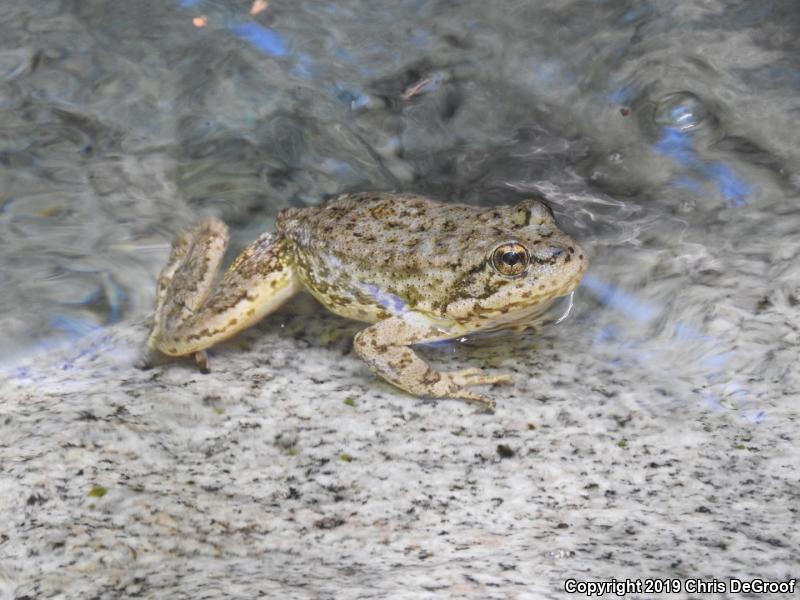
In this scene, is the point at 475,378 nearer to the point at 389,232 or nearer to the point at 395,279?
the point at 395,279

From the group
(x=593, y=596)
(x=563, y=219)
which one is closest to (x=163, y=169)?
(x=563, y=219)

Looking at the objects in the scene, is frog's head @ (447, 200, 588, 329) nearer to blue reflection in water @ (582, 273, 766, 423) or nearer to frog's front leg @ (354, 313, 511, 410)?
frog's front leg @ (354, 313, 511, 410)

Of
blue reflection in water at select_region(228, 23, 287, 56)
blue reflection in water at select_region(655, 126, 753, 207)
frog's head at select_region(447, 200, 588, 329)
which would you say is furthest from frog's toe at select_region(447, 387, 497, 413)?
blue reflection in water at select_region(228, 23, 287, 56)

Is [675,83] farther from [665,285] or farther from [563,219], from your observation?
[665,285]

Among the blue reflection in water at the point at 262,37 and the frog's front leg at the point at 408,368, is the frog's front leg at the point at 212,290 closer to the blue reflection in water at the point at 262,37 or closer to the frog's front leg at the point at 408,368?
the frog's front leg at the point at 408,368

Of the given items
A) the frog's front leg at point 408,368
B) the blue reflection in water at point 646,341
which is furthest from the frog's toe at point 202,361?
the blue reflection in water at point 646,341

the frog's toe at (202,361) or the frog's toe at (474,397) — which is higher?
the frog's toe at (474,397)
